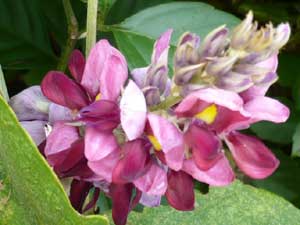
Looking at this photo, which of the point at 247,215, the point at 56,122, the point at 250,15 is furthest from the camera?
the point at 247,215

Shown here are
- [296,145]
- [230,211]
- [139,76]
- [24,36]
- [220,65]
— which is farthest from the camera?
[24,36]

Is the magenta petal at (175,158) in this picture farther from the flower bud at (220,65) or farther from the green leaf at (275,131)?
the green leaf at (275,131)

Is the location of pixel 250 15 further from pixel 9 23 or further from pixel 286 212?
pixel 9 23

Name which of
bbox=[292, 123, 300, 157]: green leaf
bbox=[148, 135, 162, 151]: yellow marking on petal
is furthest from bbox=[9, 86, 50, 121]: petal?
bbox=[292, 123, 300, 157]: green leaf

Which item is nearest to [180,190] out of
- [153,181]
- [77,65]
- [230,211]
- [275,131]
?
[153,181]

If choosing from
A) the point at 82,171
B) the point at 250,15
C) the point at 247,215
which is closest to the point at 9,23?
the point at 247,215

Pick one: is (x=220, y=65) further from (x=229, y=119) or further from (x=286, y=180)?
(x=286, y=180)
